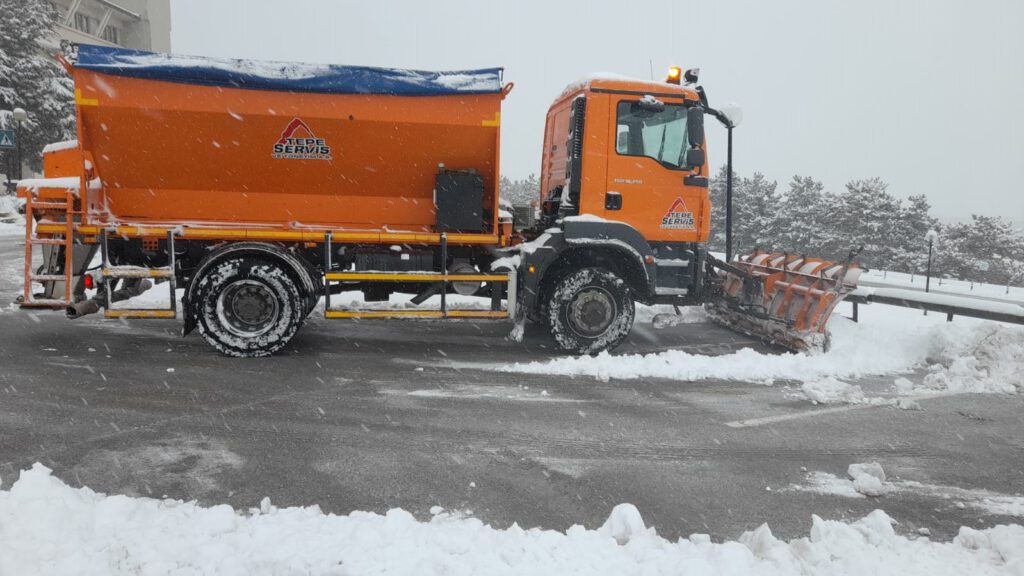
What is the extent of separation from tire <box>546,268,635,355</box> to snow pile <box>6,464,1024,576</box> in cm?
401

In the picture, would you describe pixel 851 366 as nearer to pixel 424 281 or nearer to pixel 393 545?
pixel 424 281

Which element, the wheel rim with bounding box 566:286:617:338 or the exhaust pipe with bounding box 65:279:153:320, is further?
the wheel rim with bounding box 566:286:617:338

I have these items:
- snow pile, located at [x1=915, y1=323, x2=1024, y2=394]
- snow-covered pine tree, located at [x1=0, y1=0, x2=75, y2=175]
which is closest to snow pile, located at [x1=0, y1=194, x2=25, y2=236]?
snow-covered pine tree, located at [x1=0, y1=0, x2=75, y2=175]

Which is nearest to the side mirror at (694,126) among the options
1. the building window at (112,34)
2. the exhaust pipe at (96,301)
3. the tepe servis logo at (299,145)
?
the tepe servis logo at (299,145)

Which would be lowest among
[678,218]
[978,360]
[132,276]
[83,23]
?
[978,360]

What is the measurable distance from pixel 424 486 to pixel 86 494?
1844 millimetres

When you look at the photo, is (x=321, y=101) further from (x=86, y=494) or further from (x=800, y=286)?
(x=800, y=286)

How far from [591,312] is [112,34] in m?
63.5

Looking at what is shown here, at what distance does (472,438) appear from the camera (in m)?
4.72

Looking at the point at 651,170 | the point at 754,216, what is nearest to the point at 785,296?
the point at 651,170

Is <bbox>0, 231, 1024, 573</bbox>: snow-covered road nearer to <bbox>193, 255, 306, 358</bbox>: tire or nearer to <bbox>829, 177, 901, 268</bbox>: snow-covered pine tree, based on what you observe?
<bbox>193, 255, 306, 358</bbox>: tire

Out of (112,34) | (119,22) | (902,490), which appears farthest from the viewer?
(119,22)

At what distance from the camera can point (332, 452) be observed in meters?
4.37

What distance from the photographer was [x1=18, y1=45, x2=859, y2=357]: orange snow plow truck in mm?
6680
